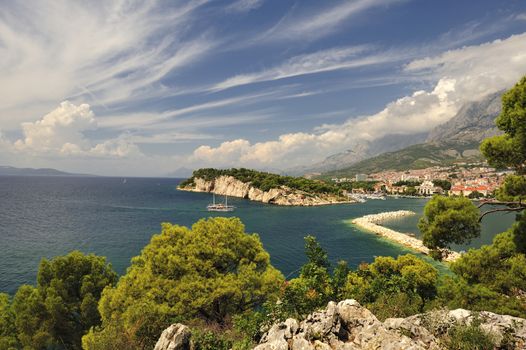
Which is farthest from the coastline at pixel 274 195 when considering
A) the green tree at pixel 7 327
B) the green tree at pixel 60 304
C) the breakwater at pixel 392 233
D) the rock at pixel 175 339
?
the rock at pixel 175 339

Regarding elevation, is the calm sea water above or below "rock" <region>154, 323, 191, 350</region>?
below

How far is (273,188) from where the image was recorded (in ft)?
439

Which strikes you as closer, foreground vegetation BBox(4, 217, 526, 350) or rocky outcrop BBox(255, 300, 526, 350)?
rocky outcrop BBox(255, 300, 526, 350)

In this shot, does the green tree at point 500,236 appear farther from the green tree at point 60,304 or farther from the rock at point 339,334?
the green tree at point 60,304

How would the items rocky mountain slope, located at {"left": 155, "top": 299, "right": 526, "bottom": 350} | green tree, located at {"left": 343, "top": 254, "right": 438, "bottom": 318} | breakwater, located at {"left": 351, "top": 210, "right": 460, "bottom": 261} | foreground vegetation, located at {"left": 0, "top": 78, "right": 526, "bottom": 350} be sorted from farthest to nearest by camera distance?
breakwater, located at {"left": 351, "top": 210, "right": 460, "bottom": 261} → green tree, located at {"left": 343, "top": 254, "right": 438, "bottom": 318} → foreground vegetation, located at {"left": 0, "top": 78, "right": 526, "bottom": 350} → rocky mountain slope, located at {"left": 155, "top": 299, "right": 526, "bottom": 350}

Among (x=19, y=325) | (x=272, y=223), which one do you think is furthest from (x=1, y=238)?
(x=272, y=223)

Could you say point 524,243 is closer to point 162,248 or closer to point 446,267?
point 162,248

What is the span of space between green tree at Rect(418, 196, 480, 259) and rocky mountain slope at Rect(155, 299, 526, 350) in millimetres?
5249

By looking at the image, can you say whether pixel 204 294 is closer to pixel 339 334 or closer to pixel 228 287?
pixel 228 287

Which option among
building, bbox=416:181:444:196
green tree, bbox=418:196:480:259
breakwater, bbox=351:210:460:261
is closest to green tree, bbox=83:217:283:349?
green tree, bbox=418:196:480:259

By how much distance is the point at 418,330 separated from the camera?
9.48 m

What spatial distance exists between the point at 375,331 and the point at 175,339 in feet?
25.2

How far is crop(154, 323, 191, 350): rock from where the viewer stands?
11.7 metres

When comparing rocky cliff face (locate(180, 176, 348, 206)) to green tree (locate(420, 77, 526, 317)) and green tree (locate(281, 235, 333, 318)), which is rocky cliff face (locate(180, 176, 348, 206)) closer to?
green tree (locate(281, 235, 333, 318))
